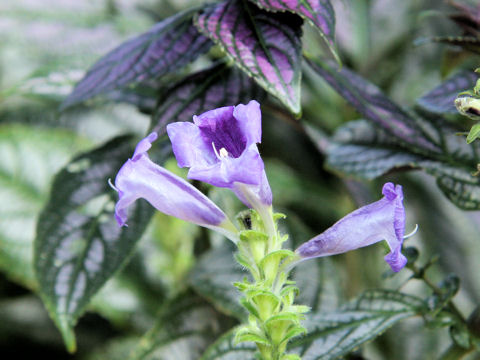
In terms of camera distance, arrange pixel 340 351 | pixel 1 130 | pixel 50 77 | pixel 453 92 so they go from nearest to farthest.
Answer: pixel 340 351 < pixel 453 92 < pixel 50 77 < pixel 1 130

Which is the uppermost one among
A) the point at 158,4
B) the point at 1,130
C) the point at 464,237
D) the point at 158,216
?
the point at 158,4

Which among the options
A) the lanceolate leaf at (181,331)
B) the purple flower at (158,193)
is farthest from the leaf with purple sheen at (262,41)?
the lanceolate leaf at (181,331)

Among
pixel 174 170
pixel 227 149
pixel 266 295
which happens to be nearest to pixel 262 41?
pixel 227 149

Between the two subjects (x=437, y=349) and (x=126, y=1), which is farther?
(x=126, y=1)

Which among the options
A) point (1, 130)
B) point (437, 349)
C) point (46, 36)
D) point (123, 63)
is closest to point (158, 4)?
point (46, 36)

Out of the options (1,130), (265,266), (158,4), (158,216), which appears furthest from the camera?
(158,4)

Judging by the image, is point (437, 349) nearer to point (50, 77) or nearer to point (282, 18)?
point (282, 18)
